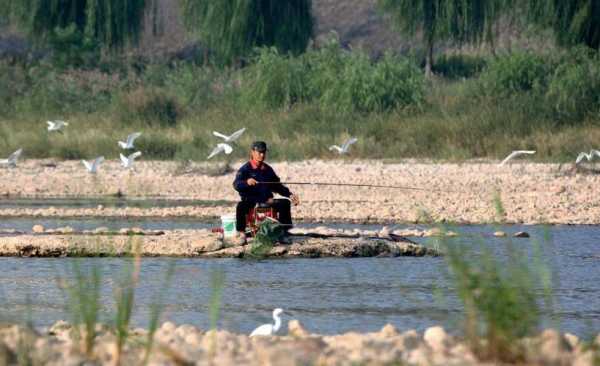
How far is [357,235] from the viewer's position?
14.0 meters

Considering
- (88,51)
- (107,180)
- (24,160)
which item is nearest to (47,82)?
(88,51)

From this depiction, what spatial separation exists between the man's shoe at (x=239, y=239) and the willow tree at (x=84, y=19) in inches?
995

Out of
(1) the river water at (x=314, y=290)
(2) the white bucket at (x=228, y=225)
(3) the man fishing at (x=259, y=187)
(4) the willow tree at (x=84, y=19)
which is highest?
(4) the willow tree at (x=84, y=19)

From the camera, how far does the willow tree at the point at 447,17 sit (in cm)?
3448

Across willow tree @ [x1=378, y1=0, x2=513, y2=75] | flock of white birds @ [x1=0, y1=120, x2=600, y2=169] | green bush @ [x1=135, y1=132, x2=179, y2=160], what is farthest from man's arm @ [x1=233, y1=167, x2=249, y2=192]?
willow tree @ [x1=378, y1=0, x2=513, y2=75]

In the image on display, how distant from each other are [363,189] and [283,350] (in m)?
13.8

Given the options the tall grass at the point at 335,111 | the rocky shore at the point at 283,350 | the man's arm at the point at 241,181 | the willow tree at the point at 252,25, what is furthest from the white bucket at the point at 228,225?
the willow tree at the point at 252,25

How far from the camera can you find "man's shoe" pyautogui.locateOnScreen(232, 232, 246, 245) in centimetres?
1347

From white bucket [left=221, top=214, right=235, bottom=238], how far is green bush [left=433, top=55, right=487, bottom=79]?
24.4 meters

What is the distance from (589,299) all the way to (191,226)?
686 centimetres

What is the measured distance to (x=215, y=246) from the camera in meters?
13.6

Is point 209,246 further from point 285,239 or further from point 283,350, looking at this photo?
point 283,350

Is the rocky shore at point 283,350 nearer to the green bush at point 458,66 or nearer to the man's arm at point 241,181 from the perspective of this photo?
the man's arm at point 241,181

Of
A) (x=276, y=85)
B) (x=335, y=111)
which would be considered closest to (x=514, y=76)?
(x=335, y=111)
